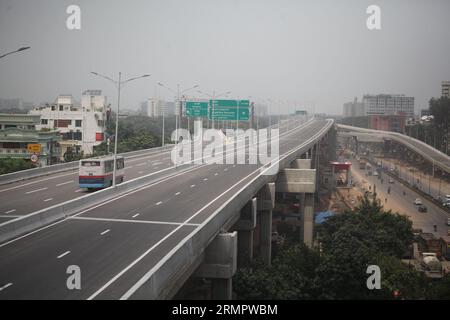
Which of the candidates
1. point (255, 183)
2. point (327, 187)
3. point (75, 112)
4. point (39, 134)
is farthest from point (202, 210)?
point (327, 187)

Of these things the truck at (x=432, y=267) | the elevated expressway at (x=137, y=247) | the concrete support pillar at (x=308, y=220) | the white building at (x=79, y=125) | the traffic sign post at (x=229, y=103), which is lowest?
the truck at (x=432, y=267)

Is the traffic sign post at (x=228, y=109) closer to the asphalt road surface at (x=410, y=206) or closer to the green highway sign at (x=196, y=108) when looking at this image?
the green highway sign at (x=196, y=108)

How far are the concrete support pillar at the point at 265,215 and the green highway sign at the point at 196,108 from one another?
86.2 ft

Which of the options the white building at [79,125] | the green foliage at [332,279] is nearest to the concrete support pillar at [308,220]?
the green foliage at [332,279]

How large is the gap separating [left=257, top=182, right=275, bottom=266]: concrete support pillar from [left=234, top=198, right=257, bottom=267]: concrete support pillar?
21.4 ft

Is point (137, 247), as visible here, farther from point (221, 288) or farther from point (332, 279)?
point (332, 279)

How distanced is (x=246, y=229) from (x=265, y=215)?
870 centimetres

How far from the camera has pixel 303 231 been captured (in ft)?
161

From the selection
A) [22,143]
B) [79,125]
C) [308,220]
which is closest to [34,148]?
[22,143]

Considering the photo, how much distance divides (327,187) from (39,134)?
55.1m

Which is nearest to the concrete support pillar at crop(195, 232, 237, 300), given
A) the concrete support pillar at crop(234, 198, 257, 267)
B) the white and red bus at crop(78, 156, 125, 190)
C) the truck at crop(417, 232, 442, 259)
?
the concrete support pillar at crop(234, 198, 257, 267)

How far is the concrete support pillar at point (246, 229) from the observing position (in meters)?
30.7

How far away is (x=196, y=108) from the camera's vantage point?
210 feet
